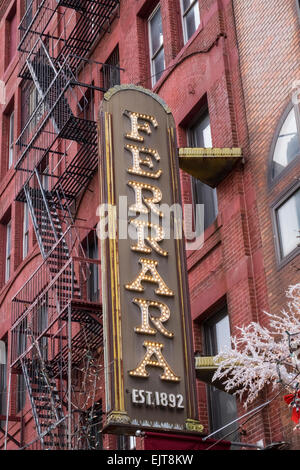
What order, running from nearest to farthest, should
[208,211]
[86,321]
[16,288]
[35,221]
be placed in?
[208,211] < [86,321] < [35,221] < [16,288]

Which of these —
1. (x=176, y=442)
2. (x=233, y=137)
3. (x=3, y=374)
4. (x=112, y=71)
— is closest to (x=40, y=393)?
(x=3, y=374)

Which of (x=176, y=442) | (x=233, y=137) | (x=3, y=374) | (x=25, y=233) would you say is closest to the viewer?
(x=176, y=442)

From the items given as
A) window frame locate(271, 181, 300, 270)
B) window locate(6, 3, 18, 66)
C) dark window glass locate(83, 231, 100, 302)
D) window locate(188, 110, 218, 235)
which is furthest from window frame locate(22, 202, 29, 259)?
window frame locate(271, 181, 300, 270)

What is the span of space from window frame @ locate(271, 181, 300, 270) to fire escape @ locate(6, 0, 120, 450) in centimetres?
507

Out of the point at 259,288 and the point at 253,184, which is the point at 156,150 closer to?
the point at 253,184

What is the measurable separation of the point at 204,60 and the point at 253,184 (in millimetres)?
3718

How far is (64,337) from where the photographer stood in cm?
2136

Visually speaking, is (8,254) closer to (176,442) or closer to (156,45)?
(156,45)

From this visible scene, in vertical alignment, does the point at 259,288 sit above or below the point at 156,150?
below

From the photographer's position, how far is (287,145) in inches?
648

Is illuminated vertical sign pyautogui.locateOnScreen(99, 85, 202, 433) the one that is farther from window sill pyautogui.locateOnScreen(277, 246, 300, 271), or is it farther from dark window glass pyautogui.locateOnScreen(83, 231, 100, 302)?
dark window glass pyautogui.locateOnScreen(83, 231, 100, 302)

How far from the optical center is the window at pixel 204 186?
19000 mm

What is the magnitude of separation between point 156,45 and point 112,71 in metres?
2.10
